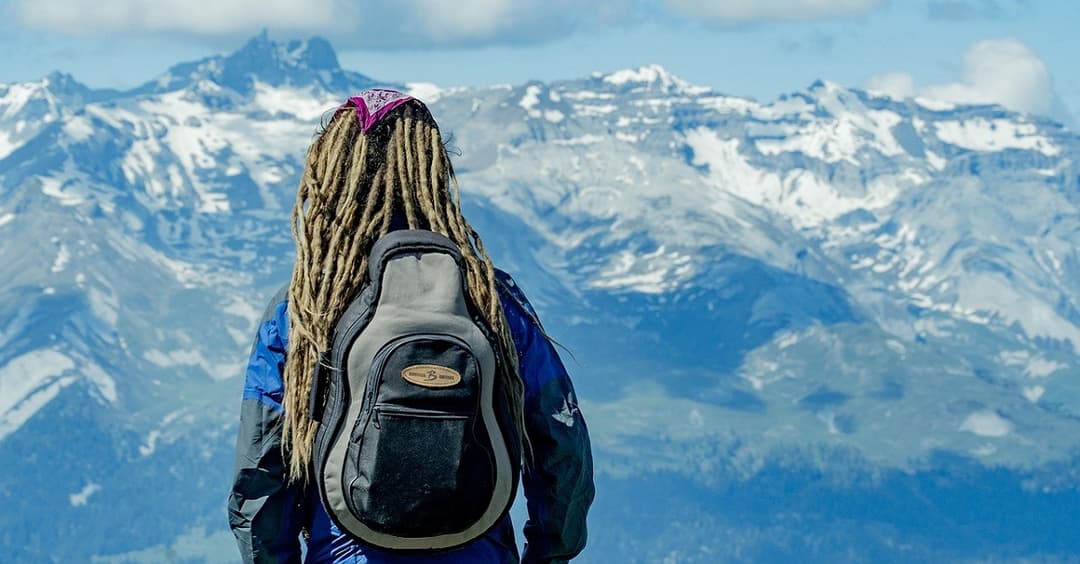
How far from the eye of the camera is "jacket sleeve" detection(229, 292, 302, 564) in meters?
6.88

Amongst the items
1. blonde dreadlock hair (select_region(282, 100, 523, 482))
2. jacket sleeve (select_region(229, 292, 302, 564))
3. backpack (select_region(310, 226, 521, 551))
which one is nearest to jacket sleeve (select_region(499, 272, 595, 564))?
blonde dreadlock hair (select_region(282, 100, 523, 482))

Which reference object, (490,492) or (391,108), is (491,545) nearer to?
(490,492)

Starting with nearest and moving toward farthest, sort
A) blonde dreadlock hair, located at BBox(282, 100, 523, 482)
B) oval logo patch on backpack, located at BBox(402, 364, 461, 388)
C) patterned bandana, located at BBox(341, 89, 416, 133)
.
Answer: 1. oval logo patch on backpack, located at BBox(402, 364, 461, 388)
2. blonde dreadlock hair, located at BBox(282, 100, 523, 482)
3. patterned bandana, located at BBox(341, 89, 416, 133)

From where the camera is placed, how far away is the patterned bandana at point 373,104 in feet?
24.0

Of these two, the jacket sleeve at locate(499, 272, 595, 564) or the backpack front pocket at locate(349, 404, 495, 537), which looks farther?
the jacket sleeve at locate(499, 272, 595, 564)

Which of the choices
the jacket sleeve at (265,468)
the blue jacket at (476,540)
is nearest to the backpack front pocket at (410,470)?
the blue jacket at (476,540)

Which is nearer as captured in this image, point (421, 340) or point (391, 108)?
point (421, 340)

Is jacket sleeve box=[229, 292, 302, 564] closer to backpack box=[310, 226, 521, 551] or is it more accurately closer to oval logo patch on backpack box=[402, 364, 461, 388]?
backpack box=[310, 226, 521, 551]

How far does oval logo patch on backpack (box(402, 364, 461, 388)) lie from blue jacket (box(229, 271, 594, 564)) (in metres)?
0.85

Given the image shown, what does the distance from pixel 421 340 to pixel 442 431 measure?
403 millimetres

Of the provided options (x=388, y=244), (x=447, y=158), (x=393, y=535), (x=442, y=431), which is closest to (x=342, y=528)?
(x=393, y=535)

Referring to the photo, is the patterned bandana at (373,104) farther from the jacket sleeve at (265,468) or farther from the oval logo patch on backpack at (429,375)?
the oval logo patch on backpack at (429,375)

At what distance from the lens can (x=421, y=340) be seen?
637 cm

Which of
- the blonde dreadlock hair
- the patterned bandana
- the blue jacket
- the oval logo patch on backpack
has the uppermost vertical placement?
the patterned bandana
